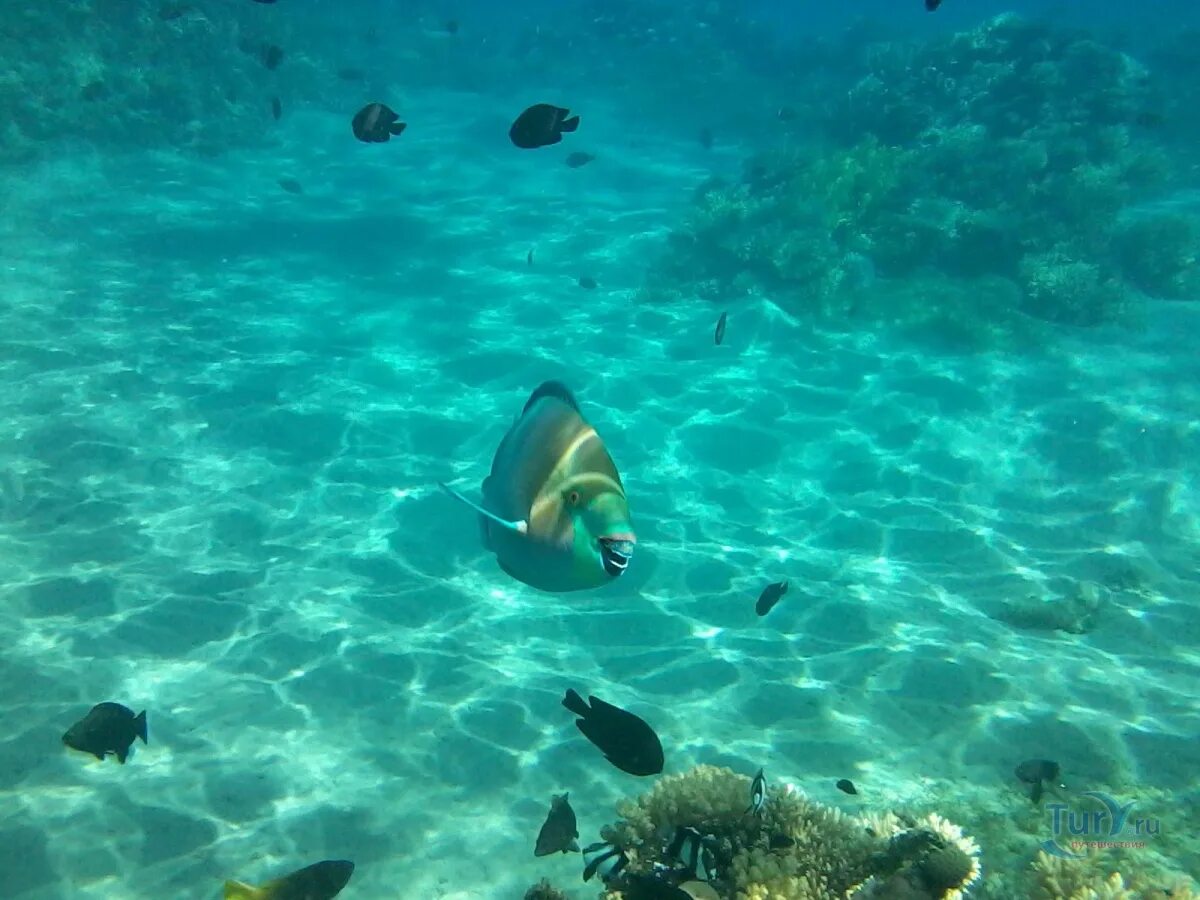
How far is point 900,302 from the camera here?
→ 1554 centimetres

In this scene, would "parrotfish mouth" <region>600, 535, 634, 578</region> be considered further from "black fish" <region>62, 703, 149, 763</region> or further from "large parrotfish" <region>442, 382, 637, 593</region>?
"black fish" <region>62, 703, 149, 763</region>

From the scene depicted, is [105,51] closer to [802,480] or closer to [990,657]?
[802,480]

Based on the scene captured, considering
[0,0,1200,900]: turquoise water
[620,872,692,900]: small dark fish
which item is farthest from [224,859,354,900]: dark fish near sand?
[0,0,1200,900]: turquoise water

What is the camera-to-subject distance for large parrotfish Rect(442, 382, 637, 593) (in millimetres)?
2070

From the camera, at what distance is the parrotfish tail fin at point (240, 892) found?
126 inches

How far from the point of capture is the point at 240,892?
3.29 meters

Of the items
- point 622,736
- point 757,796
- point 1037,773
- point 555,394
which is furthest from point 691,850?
point 1037,773

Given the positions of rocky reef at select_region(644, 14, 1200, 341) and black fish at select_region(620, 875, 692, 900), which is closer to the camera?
black fish at select_region(620, 875, 692, 900)

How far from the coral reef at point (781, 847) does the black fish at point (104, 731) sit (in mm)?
3269

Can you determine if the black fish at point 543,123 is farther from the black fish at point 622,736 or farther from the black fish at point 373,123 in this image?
the black fish at point 622,736

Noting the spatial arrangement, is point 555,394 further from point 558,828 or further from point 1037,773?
point 1037,773

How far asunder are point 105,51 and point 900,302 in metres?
24.2

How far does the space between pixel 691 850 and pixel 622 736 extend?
33.1 inches

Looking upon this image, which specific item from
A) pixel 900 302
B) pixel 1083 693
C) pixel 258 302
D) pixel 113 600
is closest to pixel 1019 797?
pixel 1083 693
